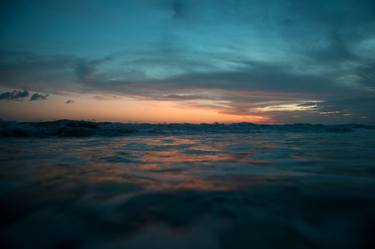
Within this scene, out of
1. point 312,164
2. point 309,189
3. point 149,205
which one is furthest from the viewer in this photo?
point 312,164

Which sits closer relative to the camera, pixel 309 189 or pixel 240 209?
pixel 240 209

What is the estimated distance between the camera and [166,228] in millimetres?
Result: 1358

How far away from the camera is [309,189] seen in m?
1.98

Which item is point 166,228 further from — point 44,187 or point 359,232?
point 44,187

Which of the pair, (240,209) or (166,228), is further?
(240,209)

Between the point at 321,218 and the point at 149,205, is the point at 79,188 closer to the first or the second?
the point at 149,205

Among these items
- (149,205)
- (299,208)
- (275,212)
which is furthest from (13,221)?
(299,208)

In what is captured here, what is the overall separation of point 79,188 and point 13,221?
684 mm

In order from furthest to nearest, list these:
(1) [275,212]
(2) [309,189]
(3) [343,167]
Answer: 1. (3) [343,167]
2. (2) [309,189]
3. (1) [275,212]

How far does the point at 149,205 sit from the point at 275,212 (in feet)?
3.12

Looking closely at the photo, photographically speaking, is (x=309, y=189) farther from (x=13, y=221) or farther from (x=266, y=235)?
(x=13, y=221)

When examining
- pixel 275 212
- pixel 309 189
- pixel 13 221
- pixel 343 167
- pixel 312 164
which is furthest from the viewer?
pixel 312 164

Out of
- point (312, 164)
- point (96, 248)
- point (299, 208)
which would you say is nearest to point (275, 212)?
point (299, 208)

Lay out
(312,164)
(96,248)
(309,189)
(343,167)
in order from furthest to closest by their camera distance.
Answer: (312,164) → (343,167) → (309,189) → (96,248)
